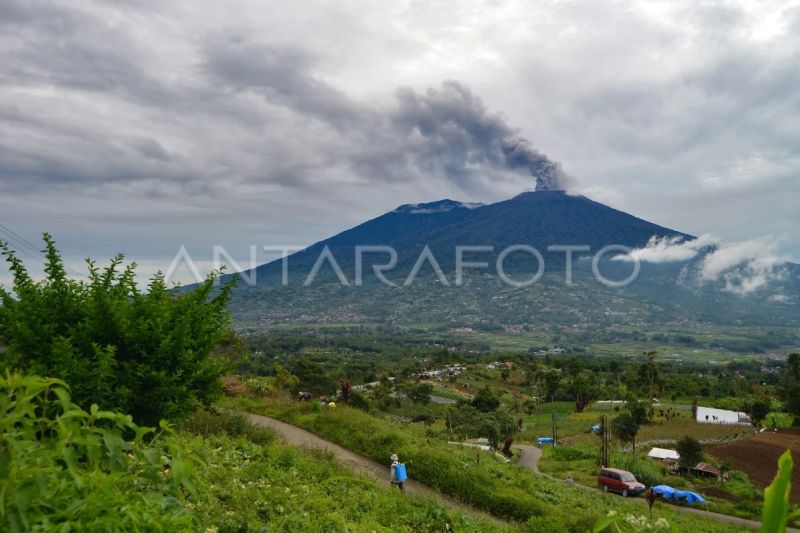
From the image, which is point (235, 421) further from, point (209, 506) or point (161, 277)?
point (209, 506)

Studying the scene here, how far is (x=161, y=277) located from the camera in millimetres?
10680

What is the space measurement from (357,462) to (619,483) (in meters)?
18.4

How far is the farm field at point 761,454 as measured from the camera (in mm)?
34031

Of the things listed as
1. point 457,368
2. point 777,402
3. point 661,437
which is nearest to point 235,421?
point 661,437

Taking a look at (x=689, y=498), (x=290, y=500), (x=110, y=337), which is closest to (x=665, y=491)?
(x=689, y=498)

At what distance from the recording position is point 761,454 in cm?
3866

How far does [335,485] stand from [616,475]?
2304cm

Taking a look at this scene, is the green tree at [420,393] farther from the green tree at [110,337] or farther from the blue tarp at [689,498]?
the green tree at [110,337]

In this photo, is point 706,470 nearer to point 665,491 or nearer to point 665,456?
point 665,456

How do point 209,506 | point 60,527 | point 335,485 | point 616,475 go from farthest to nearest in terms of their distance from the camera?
1. point 616,475
2. point 335,485
3. point 209,506
4. point 60,527

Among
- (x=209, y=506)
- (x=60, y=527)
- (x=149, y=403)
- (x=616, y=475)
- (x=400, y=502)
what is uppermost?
(x=60, y=527)

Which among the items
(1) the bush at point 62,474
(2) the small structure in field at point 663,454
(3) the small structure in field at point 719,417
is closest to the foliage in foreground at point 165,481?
(1) the bush at point 62,474

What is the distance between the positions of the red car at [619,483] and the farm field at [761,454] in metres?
10.3

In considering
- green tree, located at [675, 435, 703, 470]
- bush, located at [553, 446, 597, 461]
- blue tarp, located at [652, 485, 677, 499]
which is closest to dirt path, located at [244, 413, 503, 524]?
blue tarp, located at [652, 485, 677, 499]
